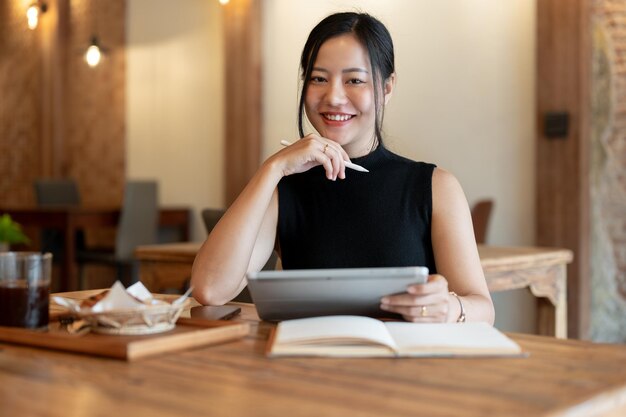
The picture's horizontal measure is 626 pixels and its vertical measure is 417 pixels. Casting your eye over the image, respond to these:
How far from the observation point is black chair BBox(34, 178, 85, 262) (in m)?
6.68

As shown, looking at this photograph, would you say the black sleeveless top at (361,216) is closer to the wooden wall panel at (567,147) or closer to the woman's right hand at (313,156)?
the woman's right hand at (313,156)

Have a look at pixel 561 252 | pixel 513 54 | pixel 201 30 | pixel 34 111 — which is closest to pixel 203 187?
pixel 201 30

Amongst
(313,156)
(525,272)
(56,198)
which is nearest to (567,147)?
(525,272)

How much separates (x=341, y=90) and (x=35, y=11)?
18.6 ft

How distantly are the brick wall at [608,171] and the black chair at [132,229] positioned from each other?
10.1 ft

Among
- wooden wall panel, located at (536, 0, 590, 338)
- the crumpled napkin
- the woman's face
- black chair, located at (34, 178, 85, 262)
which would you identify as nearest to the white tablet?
the crumpled napkin

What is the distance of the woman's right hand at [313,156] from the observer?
1907 millimetres

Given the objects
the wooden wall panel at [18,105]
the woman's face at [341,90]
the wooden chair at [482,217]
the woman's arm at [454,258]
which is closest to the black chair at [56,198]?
the wooden wall panel at [18,105]

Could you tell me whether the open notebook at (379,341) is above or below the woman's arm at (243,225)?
below

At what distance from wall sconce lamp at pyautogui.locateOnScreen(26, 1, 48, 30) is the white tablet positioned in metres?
6.08

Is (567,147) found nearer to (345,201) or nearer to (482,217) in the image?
(482,217)

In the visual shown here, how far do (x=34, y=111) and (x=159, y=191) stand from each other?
176 centimetres

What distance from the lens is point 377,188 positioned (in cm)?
209

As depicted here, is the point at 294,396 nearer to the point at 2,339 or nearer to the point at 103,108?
the point at 2,339
